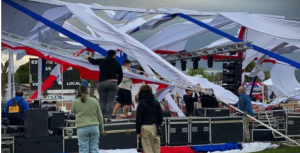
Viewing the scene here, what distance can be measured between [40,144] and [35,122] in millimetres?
483

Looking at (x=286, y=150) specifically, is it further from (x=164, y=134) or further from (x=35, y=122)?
(x=35, y=122)

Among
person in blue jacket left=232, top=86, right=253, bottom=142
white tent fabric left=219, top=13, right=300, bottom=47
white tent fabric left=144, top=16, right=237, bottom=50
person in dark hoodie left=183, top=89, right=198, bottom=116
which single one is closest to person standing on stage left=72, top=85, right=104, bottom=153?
person in blue jacket left=232, top=86, right=253, bottom=142

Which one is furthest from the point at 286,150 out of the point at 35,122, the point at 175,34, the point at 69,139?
the point at 175,34

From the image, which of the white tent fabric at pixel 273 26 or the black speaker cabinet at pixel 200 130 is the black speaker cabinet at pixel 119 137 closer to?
the black speaker cabinet at pixel 200 130

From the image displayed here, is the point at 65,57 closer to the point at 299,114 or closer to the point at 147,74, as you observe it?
the point at 147,74

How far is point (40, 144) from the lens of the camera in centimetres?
1061

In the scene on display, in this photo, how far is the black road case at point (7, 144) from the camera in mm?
10188

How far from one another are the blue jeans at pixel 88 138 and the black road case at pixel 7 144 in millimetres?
2056

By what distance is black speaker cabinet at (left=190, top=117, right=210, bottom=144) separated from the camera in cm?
1280

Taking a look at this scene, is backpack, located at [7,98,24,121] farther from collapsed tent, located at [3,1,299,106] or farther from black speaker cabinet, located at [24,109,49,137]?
collapsed tent, located at [3,1,299,106]

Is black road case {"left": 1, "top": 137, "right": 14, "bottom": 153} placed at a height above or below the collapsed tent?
below

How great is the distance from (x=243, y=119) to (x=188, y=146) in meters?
2.51

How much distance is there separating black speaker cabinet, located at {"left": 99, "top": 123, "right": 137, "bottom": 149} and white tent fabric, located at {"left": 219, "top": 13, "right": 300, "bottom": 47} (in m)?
9.30

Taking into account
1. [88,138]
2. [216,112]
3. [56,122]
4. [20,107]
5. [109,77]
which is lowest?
[88,138]
